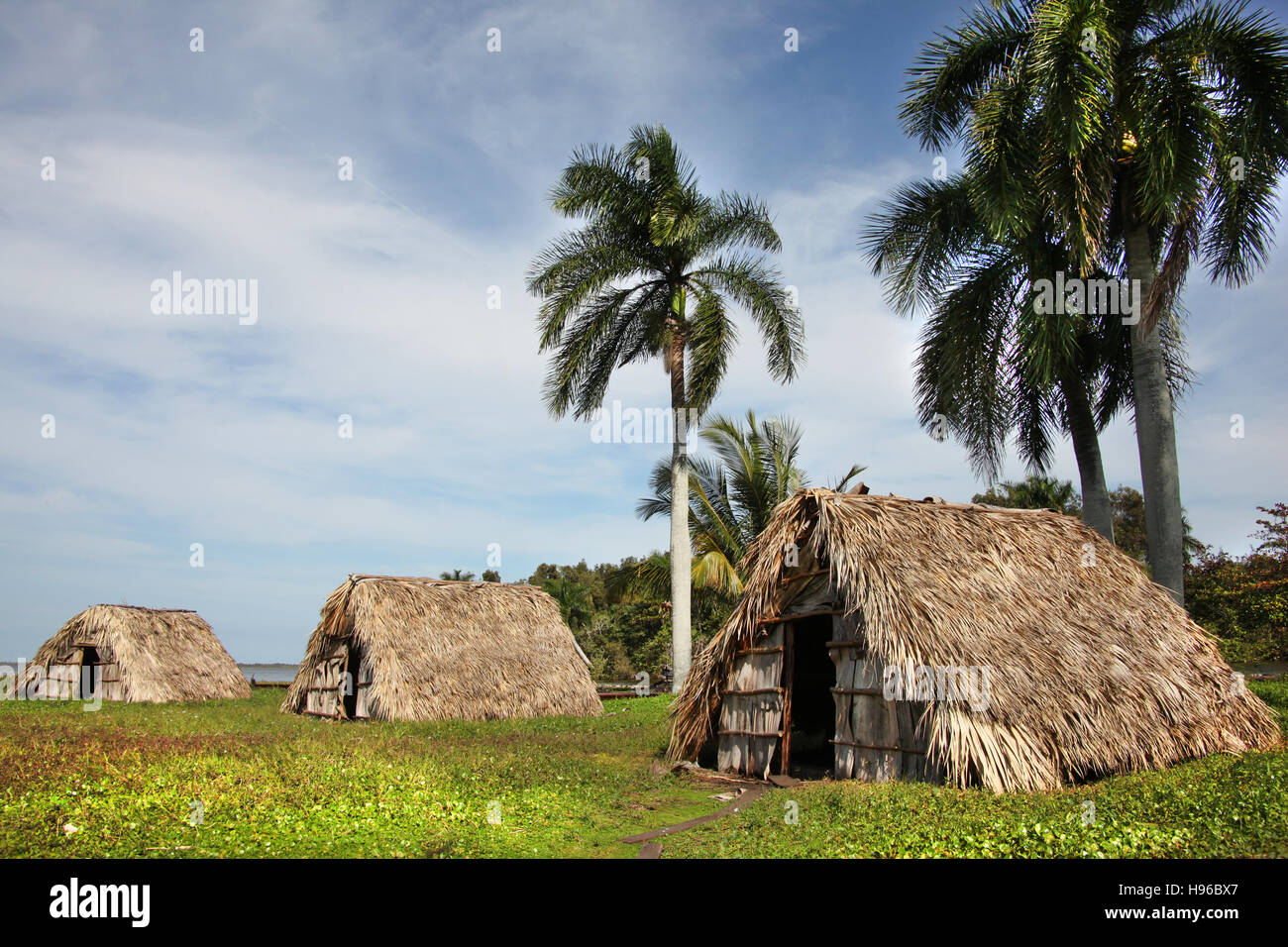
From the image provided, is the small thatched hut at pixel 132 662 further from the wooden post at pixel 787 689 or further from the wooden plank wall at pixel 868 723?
the wooden plank wall at pixel 868 723

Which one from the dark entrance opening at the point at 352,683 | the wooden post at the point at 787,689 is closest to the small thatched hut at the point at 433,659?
the dark entrance opening at the point at 352,683

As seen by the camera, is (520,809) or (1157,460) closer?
(520,809)

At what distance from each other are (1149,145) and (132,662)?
29.4 metres

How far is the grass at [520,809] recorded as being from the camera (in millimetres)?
6906

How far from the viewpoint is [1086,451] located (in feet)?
56.1

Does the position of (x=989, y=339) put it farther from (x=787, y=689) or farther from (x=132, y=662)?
(x=132, y=662)

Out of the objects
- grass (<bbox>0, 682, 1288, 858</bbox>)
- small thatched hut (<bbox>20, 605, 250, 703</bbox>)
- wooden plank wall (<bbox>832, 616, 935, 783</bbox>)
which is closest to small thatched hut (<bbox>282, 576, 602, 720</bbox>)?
grass (<bbox>0, 682, 1288, 858</bbox>)

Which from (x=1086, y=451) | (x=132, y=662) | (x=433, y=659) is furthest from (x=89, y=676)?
(x=1086, y=451)

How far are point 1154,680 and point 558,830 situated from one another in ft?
26.6

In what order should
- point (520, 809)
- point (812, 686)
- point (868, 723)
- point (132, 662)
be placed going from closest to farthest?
point (520, 809) → point (868, 723) → point (812, 686) → point (132, 662)
